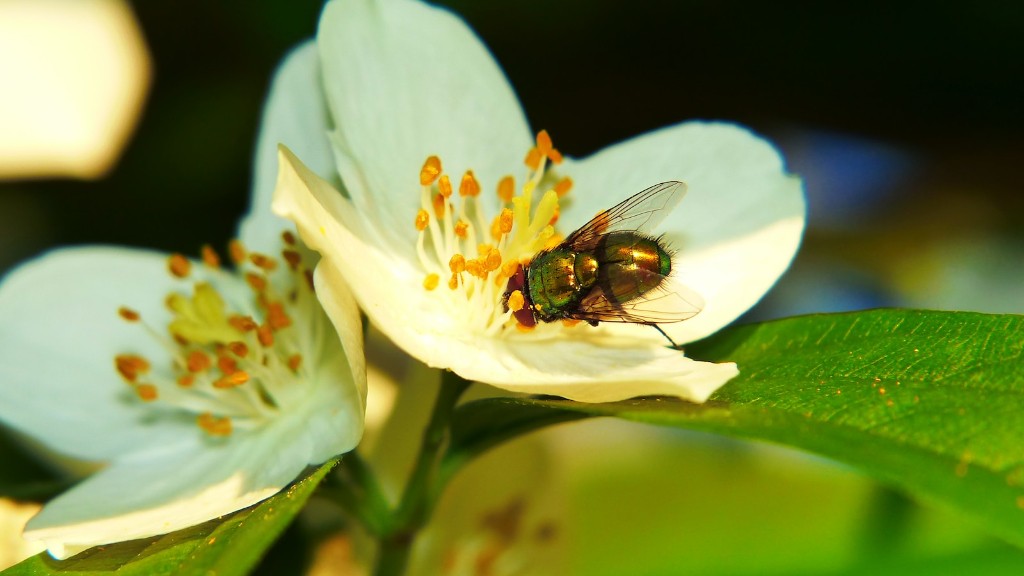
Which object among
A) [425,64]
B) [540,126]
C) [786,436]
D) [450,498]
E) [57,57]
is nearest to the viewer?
[786,436]

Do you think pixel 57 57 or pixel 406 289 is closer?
pixel 406 289

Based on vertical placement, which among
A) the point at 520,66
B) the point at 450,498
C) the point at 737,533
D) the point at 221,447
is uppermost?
the point at 520,66

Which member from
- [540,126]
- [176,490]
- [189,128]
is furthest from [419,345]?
[189,128]

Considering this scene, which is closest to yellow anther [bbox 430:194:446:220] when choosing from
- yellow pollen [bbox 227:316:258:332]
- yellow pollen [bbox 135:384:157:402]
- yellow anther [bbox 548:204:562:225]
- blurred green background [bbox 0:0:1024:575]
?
yellow anther [bbox 548:204:562:225]

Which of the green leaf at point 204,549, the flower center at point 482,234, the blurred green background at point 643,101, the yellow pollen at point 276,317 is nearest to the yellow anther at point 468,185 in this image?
the flower center at point 482,234

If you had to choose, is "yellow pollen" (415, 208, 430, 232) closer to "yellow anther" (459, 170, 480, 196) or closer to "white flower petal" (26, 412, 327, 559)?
"yellow anther" (459, 170, 480, 196)

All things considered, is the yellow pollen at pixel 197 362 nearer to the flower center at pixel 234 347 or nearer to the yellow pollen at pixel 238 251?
the flower center at pixel 234 347

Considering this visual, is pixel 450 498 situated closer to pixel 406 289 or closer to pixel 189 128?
pixel 406 289
